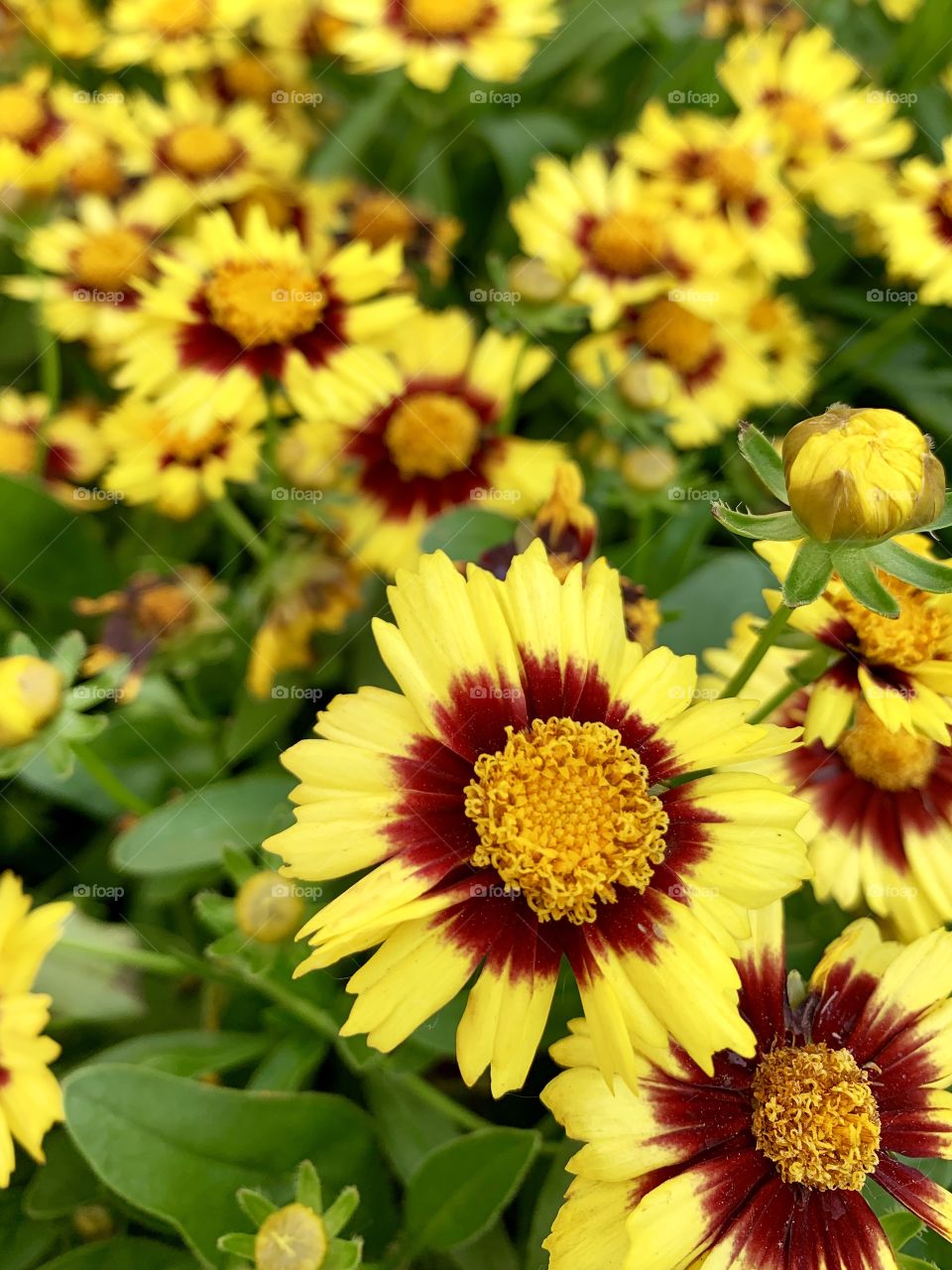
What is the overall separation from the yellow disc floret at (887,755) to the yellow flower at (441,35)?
3.40 feet

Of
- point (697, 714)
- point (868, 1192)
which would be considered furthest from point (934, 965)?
point (697, 714)

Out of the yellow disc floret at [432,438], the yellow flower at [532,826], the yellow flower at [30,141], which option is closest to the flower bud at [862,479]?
the yellow flower at [532,826]

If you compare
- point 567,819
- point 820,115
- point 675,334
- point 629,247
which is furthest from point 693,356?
point 567,819

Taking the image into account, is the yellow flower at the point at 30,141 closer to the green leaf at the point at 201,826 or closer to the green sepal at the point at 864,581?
the green leaf at the point at 201,826

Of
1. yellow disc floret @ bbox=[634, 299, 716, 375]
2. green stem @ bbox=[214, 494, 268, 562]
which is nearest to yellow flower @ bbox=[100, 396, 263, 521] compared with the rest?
green stem @ bbox=[214, 494, 268, 562]

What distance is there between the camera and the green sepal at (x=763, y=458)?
2.53 feet

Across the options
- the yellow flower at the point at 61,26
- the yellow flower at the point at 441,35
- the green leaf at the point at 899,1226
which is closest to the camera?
the green leaf at the point at 899,1226

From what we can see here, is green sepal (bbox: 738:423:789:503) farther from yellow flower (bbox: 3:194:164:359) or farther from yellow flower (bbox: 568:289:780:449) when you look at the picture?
yellow flower (bbox: 3:194:164:359)

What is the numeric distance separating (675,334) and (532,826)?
3.29 ft

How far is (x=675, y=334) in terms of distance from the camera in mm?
1528

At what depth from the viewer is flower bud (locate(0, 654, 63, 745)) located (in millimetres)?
959

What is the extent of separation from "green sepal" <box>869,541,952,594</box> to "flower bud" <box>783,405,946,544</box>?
3 cm

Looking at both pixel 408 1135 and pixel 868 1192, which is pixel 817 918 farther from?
pixel 408 1135

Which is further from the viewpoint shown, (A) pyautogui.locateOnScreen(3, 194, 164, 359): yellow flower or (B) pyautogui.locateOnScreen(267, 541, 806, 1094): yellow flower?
(A) pyautogui.locateOnScreen(3, 194, 164, 359): yellow flower
